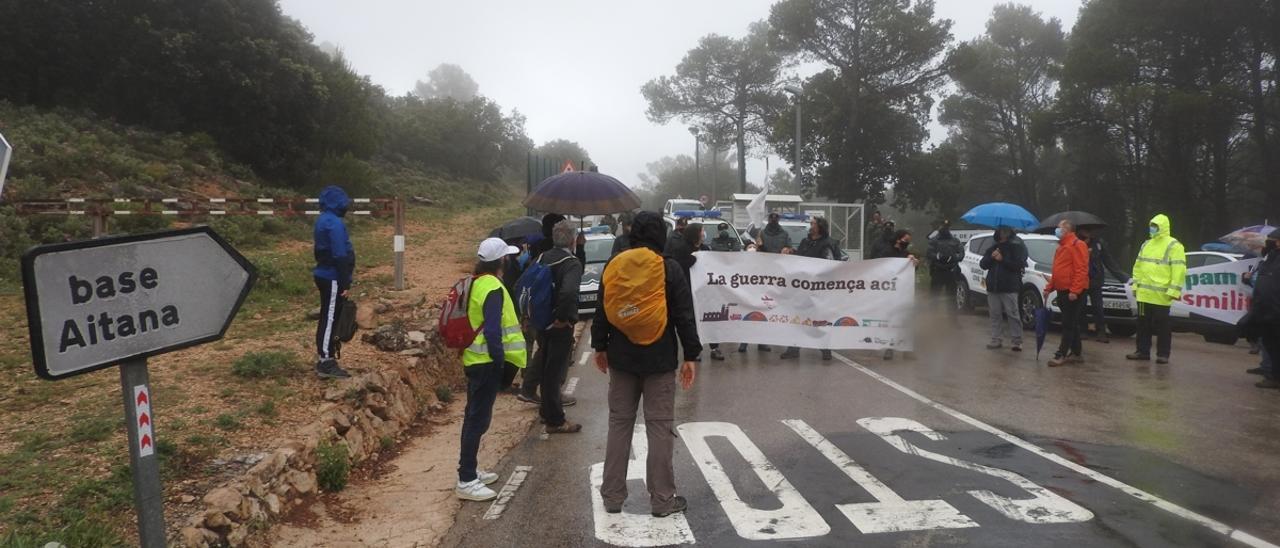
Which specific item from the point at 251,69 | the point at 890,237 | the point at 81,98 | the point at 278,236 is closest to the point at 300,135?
the point at 251,69

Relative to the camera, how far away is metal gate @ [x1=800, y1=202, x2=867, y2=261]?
27969 millimetres

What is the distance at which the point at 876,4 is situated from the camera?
3878 centimetres

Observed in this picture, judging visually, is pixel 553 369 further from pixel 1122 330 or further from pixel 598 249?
pixel 1122 330

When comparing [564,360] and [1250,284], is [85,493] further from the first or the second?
[1250,284]

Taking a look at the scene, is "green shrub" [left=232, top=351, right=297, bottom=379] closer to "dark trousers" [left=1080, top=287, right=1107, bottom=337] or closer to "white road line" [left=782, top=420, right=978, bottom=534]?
"white road line" [left=782, top=420, right=978, bottom=534]

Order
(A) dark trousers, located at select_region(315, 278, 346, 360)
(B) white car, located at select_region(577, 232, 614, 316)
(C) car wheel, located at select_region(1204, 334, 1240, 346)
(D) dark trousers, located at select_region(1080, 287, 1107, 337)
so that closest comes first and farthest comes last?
1. (A) dark trousers, located at select_region(315, 278, 346, 360)
2. (C) car wheel, located at select_region(1204, 334, 1240, 346)
3. (D) dark trousers, located at select_region(1080, 287, 1107, 337)
4. (B) white car, located at select_region(577, 232, 614, 316)

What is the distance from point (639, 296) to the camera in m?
5.32

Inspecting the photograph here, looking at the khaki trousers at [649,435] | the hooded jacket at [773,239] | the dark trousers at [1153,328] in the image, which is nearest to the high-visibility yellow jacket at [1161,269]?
the dark trousers at [1153,328]

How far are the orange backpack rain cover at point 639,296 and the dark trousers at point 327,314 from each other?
3386 millimetres

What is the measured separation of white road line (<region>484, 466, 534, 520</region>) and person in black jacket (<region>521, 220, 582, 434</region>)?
3.55 ft

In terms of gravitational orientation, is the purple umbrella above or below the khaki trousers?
above

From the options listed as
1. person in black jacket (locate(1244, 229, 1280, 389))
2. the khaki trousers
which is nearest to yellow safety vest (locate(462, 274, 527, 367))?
the khaki trousers

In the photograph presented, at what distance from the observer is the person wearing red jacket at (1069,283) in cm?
1071

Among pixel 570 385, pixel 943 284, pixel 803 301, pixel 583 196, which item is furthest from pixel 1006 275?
pixel 943 284
